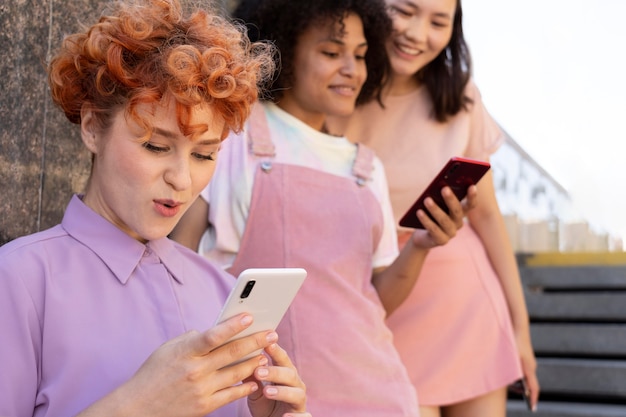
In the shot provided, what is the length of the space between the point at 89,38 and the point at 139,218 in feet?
1.10

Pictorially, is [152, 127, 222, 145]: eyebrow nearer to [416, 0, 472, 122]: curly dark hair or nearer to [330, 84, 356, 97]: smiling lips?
[330, 84, 356, 97]: smiling lips

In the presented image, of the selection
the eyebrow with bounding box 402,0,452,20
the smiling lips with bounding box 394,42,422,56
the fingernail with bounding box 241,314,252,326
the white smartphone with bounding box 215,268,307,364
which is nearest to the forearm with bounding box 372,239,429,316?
the smiling lips with bounding box 394,42,422,56

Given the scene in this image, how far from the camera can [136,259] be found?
1.82 meters

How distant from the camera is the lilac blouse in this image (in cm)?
162

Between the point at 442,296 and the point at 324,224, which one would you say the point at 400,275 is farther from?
the point at 442,296

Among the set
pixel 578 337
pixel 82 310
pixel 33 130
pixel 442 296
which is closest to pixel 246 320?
pixel 82 310

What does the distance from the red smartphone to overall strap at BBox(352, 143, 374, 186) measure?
0.16 m

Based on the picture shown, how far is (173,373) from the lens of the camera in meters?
1.56

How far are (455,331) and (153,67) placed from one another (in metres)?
1.70

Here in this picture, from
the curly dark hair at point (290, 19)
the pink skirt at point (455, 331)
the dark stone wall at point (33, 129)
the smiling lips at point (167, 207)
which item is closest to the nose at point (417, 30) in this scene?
the curly dark hair at point (290, 19)

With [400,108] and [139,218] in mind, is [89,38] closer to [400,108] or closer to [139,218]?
[139,218]

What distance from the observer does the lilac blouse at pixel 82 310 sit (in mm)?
1615

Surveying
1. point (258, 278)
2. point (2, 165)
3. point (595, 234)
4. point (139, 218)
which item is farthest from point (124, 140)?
point (595, 234)

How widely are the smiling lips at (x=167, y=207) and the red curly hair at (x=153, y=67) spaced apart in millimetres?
129
